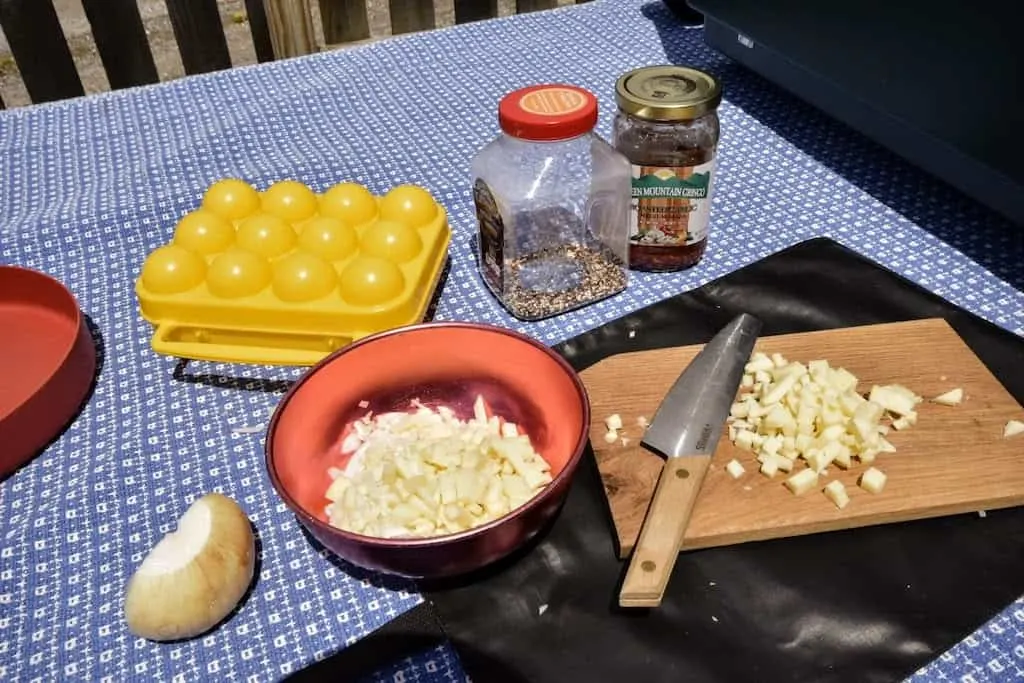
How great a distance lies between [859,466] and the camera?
73cm

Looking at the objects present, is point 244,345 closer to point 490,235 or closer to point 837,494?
point 490,235

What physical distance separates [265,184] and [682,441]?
0.86m

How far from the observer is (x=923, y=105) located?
3.25 ft

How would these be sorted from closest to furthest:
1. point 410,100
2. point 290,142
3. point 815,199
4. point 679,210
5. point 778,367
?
1. point 778,367
2. point 679,210
3. point 815,199
4. point 290,142
5. point 410,100

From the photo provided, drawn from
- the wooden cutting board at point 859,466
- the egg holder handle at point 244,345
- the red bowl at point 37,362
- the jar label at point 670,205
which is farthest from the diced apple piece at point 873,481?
the red bowl at point 37,362

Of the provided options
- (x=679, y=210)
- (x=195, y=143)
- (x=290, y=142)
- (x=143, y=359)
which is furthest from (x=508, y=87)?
(x=143, y=359)

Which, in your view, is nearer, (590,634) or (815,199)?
(590,634)

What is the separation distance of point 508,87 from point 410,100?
19 centimetres

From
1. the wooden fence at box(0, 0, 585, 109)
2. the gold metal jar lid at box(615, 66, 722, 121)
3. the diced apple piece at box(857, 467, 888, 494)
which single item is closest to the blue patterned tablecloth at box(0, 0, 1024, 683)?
the diced apple piece at box(857, 467, 888, 494)

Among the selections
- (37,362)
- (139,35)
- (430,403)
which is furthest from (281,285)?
(139,35)

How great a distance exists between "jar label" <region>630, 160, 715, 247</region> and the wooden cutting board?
179mm

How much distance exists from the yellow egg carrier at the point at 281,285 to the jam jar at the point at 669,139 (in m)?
0.26

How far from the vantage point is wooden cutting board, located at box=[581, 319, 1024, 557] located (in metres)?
0.70

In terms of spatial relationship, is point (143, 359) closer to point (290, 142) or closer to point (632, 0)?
point (290, 142)
